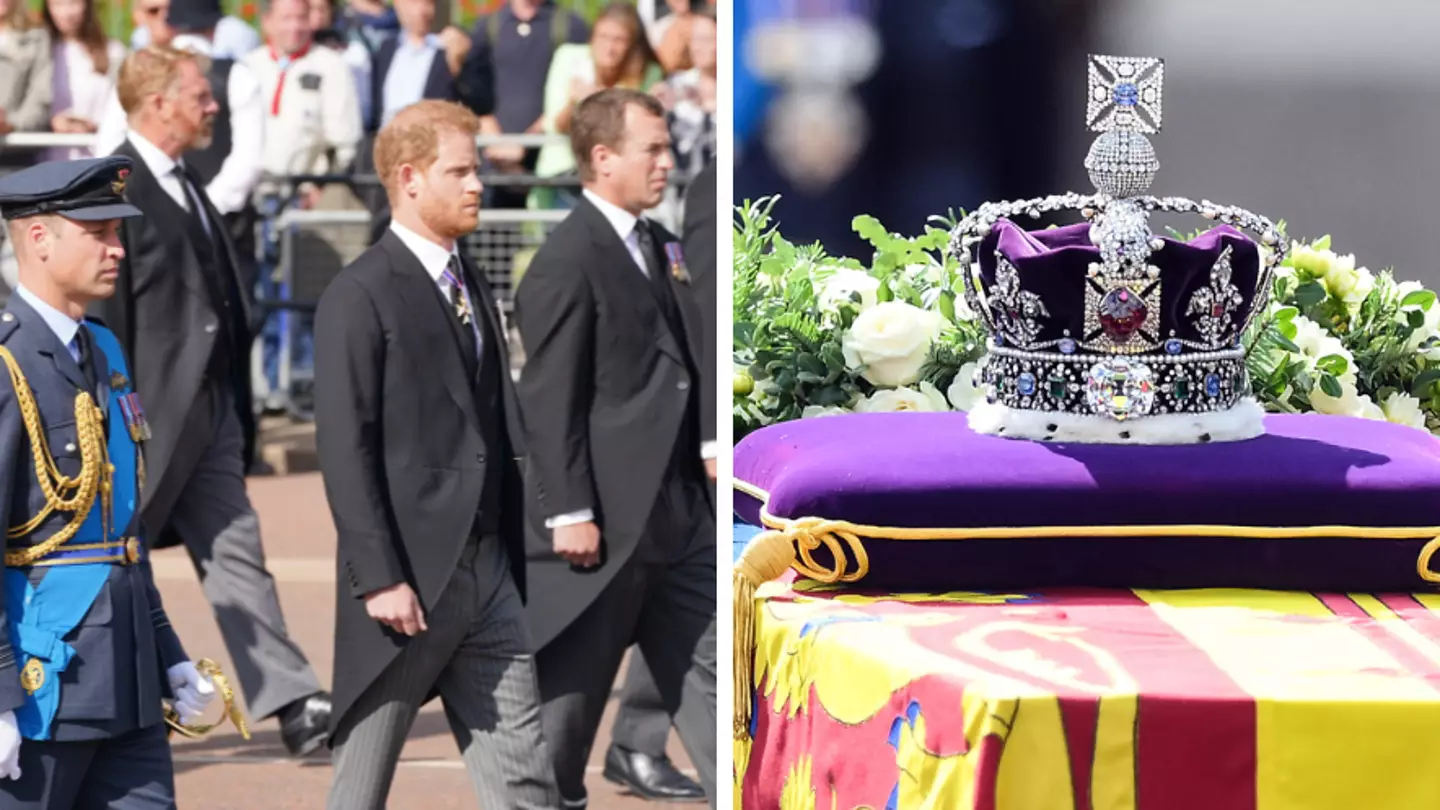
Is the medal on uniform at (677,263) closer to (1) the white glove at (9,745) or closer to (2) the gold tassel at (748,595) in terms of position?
(1) the white glove at (9,745)

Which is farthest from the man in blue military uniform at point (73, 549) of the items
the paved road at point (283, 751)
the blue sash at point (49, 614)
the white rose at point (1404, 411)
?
the white rose at point (1404, 411)

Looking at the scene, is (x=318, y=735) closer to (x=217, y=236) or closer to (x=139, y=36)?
(x=217, y=236)

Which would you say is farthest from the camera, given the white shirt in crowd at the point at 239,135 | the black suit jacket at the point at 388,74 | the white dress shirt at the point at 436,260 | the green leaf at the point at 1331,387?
the black suit jacket at the point at 388,74

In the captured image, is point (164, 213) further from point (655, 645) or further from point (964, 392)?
point (964, 392)

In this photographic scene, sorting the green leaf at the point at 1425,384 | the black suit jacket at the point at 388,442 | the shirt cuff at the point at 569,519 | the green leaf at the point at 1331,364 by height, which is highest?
the green leaf at the point at 1331,364

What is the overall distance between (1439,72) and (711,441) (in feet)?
4.66

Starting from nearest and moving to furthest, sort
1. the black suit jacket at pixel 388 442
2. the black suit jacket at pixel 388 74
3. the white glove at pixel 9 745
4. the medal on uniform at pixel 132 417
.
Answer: the white glove at pixel 9 745 → the medal on uniform at pixel 132 417 → the black suit jacket at pixel 388 442 → the black suit jacket at pixel 388 74

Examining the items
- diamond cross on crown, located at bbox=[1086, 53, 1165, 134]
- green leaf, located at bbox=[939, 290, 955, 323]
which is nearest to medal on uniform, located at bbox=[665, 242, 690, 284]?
green leaf, located at bbox=[939, 290, 955, 323]

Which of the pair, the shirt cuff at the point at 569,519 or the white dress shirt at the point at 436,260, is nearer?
the white dress shirt at the point at 436,260

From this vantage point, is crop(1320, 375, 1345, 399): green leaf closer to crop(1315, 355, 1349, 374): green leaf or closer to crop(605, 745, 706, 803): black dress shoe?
crop(1315, 355, 1349, 374): green leaf

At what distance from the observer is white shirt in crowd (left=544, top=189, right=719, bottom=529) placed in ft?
12.3

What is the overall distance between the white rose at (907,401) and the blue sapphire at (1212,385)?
0.61 meters

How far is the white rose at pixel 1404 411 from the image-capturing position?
9.58 feet

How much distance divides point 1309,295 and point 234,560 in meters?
2.26
